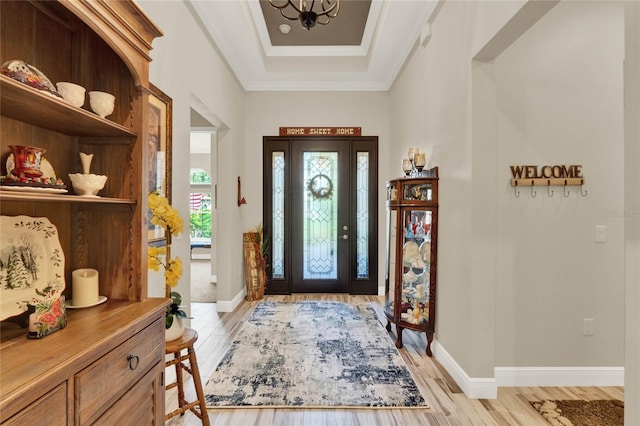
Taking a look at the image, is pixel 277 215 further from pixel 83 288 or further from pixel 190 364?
pixel 83 288

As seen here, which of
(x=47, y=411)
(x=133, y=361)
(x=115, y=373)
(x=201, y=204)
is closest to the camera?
(x=47, y=411)

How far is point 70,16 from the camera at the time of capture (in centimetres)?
135

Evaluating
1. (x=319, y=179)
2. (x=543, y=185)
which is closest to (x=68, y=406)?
(x=543, y=185)

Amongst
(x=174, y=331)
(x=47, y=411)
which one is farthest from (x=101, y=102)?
(x=174, y=331)

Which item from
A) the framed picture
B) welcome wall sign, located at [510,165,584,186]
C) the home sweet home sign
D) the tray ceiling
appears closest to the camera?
the framed picture

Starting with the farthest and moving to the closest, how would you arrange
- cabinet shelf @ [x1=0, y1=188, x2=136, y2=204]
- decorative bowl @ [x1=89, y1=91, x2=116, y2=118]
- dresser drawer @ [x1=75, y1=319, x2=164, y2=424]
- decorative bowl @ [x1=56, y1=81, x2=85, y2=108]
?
decorative bowl @ [x1=89, y1=91, x2=116, y2=118]
decorative bowl @ [x1=56, y1=81, x2=85, y2=108]
dresser drawer @ [x1=75, y1=319, x2=164, y2=424]
cabinet shelf @ [x1=0, y1=188, x2=136, y2=204]

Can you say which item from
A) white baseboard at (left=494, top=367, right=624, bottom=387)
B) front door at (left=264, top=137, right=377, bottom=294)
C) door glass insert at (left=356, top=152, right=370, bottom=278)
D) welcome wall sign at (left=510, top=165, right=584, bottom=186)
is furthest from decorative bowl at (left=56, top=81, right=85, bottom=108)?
door glass insert at (left=356, top=152, right=370, bottom=278)

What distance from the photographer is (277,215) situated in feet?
16.3

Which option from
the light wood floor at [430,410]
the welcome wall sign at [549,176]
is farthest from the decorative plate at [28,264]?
the welcome wall sign at [549,176]

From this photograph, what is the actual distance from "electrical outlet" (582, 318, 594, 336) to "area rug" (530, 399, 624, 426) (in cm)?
45

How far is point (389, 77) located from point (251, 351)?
398 centimetres

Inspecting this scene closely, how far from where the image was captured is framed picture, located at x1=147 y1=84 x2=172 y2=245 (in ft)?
7.11

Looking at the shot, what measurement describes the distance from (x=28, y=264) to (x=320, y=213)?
13.0ft

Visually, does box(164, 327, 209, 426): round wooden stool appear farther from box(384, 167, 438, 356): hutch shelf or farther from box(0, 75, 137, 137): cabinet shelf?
box(384, 167, 438, 356): hutch shelf
